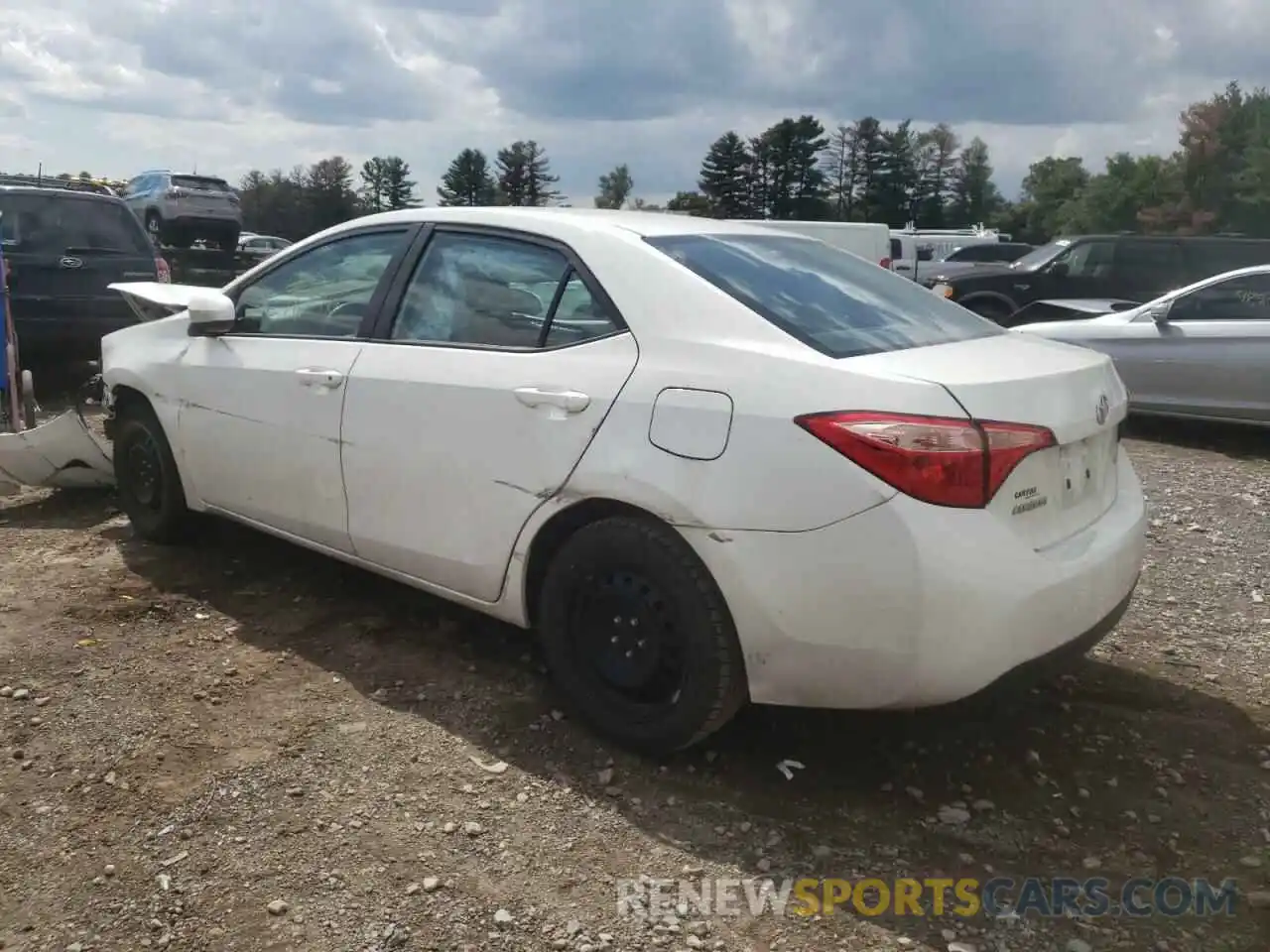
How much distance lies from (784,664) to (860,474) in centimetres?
55

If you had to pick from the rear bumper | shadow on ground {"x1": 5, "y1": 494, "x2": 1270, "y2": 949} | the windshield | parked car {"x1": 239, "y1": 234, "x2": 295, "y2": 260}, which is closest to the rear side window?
the windshield

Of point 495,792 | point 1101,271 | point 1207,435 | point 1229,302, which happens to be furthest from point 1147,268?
point 495,792

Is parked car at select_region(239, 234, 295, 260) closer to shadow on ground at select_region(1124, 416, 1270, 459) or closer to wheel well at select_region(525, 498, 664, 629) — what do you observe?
shadow on ground at select_region(1124, 416, 1270, 459)

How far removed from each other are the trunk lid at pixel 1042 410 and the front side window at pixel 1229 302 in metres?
6.32

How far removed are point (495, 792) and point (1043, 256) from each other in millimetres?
12159

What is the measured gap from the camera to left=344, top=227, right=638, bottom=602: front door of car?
3.32 m

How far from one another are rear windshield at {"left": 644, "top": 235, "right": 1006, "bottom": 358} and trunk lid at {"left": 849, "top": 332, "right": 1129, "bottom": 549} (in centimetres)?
12

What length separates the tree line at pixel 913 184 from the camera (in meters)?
55.3

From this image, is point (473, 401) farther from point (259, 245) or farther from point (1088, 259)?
point (259, 245)

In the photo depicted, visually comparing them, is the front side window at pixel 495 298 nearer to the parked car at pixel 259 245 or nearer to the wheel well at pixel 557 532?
the wheel well at pixel 557 532

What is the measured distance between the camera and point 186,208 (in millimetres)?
23484

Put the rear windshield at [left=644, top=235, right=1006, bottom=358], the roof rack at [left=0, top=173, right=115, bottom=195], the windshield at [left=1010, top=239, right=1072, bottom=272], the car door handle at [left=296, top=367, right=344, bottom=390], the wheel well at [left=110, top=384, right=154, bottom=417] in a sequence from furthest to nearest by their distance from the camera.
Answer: the windshield at [left=1010, top=239, right=1072, bottom=272], the roof rack at [left=0, top=173, right=115, bottom=195], the wheel well at [left=110, top=384, right=154, bottom=417], the car door handle at [left=296, top=367, right=344, bottom=390], the rear windshield at [left=644, top=235, right=1006, bottom=358]

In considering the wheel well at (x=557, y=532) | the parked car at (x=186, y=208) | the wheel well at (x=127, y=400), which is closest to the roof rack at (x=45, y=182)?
the wheel well at (x=127, y=400)

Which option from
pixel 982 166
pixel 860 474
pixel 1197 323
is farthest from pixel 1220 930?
pixel 982 166
